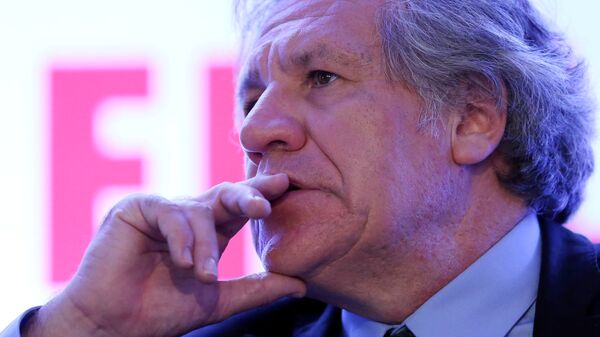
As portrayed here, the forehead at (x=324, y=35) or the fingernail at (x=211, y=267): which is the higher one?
the forehead at (x=324, y=35)

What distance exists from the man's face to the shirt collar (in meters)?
0.13

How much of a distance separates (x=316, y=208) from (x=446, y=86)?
435mm

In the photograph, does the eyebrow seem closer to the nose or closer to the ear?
the nose

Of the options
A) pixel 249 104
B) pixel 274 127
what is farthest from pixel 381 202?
pixel 249 104

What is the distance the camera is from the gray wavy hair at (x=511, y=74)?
6.75 feet

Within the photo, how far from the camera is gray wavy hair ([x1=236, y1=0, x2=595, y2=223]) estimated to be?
206 centimetres

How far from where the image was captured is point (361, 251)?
1969 millimetres

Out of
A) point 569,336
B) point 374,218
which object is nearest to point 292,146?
point 374,218

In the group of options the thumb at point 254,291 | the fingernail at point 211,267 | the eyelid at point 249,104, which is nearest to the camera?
the fingernail at point 211,267

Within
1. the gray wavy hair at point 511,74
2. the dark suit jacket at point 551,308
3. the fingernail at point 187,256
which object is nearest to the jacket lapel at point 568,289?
the dark suit jacket at point 551,308

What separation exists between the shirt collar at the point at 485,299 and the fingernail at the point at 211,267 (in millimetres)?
522

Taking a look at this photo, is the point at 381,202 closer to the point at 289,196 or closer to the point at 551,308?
the point at 289,196

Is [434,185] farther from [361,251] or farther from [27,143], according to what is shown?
[27,143]

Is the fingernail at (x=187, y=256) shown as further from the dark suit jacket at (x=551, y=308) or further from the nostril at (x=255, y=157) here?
the dark suit jacket at (x=551, y=308)
